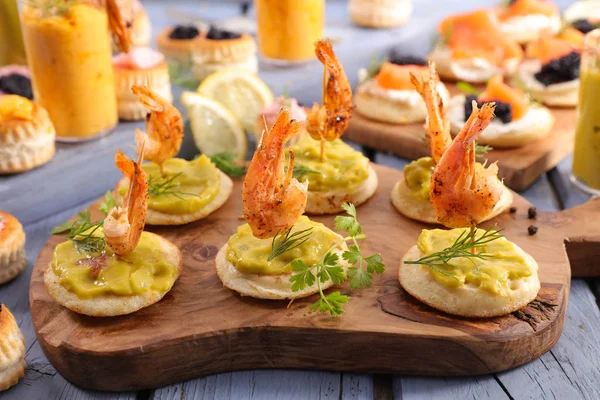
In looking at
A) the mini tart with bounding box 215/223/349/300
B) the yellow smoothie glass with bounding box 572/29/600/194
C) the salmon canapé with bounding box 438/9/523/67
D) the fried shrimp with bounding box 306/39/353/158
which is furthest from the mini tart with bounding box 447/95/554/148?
the mini tart with bounding box 215/223/349/300

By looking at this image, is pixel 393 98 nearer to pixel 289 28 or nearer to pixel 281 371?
pixel 289 28

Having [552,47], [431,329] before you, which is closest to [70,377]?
[431,329]

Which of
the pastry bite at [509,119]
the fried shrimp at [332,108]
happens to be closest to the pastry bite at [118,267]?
the fried shrimp at [332,108]

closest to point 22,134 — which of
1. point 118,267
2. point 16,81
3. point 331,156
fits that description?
point 16,81

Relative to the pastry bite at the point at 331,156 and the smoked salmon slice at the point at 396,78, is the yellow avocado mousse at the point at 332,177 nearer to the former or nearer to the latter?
the pastry bite at the point at 331,156

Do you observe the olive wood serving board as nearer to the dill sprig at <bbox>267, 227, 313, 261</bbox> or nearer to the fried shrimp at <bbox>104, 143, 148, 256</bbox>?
the dill sprig at <bbox>267, 227, 313, 261</bbox>

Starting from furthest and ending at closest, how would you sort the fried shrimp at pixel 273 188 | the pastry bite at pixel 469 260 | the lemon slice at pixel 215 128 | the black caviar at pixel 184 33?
the black caviar at pixel 184 33
the lemon slice at pixel 215 128
the pastry bite at pixel 469 260
the fried shrimp at pixel 273 188

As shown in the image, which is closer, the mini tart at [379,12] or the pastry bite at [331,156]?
the pastry bite at [331,156]
